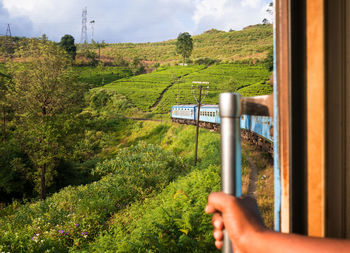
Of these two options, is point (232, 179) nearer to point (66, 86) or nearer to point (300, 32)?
point (300, 32)

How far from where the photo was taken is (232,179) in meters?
0.75

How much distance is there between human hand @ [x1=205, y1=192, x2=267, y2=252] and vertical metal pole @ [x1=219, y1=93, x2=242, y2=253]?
0.04 m

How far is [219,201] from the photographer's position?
0.73m

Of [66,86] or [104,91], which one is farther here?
[104,91]

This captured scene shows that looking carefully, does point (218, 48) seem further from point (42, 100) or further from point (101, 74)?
point (42, 100)

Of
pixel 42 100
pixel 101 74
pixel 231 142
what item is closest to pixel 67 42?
pixel 101 74

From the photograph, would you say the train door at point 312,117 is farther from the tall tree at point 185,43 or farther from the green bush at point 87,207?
the tall tree at point 185,43

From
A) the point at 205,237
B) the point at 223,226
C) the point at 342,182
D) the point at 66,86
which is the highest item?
the point at 66,86

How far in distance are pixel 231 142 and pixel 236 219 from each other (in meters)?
0.23

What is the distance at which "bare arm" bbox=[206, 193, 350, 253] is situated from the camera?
22.3 inches

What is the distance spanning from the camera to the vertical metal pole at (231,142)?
0.74 meters

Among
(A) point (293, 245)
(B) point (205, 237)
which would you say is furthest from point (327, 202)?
(B) point (205, 237)

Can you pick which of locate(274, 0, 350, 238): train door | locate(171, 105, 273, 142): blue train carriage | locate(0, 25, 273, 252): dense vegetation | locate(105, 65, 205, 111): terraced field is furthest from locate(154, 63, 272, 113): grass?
locate(274, 0, 350, 238): train door

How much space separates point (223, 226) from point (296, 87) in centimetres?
50
